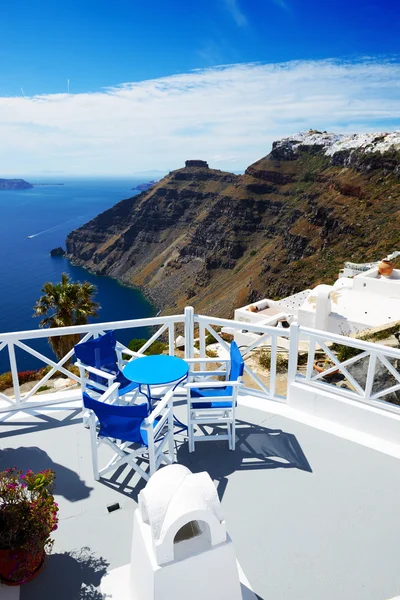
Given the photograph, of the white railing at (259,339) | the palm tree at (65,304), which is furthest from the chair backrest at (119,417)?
the palm tree at (65,304)

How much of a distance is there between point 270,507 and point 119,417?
1.45 m

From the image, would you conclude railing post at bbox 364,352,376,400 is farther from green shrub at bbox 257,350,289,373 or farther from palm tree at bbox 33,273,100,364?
palm tree at bbox 33,273,100,364

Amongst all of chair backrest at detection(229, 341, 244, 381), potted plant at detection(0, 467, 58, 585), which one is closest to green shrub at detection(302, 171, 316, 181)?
chair backrest at detection(229, 341, 244, 381)

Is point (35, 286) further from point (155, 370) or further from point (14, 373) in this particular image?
point (155, 370)

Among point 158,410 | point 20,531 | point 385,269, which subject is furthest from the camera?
point 385,269

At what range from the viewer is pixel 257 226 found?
92.0 metres

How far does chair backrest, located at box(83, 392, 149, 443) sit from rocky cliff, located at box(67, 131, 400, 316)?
40.3 m

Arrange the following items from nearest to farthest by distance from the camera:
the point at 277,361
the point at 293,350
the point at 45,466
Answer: the point at 45,466 → the point at 293,350 → the point at 277,361

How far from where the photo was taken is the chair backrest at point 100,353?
14.5 feet

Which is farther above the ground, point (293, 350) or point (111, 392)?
point (293, 350)

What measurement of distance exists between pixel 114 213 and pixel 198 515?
466ft

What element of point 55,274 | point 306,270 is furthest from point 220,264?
point 55,274

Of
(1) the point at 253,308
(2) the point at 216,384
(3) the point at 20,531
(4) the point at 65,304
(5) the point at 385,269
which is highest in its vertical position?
(2) the point at 216,384

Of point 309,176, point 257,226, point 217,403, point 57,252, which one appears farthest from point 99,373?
point 57,252
